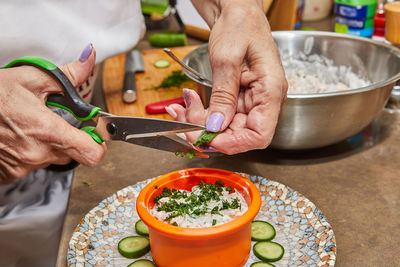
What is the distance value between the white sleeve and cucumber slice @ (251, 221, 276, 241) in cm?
86

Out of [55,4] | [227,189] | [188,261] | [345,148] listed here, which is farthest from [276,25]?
[188,261]

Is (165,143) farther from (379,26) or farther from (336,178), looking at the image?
(379,26)

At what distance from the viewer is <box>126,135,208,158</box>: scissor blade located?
3.53 ft

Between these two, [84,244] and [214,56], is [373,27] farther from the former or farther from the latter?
[84,244]

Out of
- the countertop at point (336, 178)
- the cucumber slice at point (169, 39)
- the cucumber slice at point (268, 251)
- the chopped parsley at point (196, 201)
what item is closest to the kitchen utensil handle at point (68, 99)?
the chopped parsley at point (196, 201)

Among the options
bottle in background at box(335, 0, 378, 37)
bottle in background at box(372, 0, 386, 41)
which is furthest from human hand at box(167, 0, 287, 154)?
bottle in background at box(372, 0, 386, 41)

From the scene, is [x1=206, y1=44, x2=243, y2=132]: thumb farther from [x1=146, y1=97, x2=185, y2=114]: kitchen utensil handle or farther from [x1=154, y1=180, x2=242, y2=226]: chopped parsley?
[x1=146, y1=97, x2=185, y2=114]: kitchen utensil handle

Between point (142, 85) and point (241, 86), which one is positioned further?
point (142, 85)

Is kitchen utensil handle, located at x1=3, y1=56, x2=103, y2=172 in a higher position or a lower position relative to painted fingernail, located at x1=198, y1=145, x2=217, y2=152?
higher

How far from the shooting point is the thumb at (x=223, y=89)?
1110 millimetres

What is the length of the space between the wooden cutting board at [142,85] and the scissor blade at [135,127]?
75 cm

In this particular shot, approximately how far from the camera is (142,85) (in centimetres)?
210

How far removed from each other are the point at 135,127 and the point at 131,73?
1.09 meters

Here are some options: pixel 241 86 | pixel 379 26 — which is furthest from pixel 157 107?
pixel 379 26
